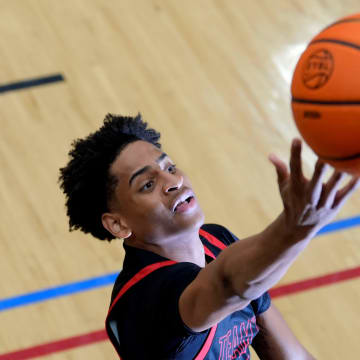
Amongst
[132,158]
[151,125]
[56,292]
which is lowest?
[56,292]

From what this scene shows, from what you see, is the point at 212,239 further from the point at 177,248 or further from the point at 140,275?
the point at 140,275

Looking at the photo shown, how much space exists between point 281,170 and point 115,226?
0.90 meters

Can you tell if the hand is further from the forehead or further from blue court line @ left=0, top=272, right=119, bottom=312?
blue court line @ left=0, top=272, right=119, bottom=312

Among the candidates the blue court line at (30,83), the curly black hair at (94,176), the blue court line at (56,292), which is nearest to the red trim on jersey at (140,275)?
the curly black hair at (94,176)

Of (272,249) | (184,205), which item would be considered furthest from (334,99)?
(184,205)

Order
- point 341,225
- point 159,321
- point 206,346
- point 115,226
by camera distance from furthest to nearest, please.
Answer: point 341,225, point 115,226, point 206,346, point 159,321

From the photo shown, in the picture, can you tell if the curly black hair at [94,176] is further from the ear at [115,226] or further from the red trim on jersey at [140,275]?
the red trim on jersey at [140,275]

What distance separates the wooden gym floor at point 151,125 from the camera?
3.84 metres

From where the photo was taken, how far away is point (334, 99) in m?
1.69

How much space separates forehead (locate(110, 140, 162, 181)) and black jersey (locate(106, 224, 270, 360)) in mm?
256

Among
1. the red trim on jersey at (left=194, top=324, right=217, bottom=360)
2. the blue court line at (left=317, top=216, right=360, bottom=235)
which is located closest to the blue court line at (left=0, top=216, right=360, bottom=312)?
the blue court line at (left=317, top=216, right=360, bottom=235)

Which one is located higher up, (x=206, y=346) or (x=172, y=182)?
(x=172, y=182)

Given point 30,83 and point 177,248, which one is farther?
point 30,83

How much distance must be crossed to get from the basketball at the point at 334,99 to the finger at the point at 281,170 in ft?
0.44
